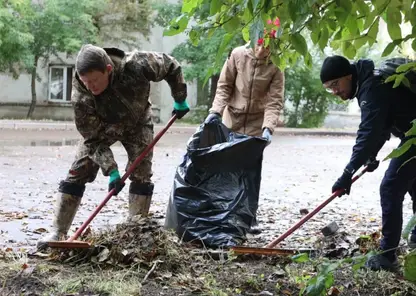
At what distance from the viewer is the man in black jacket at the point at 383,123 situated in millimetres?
3906

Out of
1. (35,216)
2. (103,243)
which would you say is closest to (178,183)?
(103,243)

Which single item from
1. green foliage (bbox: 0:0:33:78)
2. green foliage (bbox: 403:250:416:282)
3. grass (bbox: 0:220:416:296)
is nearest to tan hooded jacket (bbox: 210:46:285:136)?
grass (bbox: 0:220:416:296)

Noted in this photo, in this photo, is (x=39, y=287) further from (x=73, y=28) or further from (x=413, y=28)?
(x=73, y=28)

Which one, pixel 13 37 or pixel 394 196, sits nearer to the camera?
pixel 394 196

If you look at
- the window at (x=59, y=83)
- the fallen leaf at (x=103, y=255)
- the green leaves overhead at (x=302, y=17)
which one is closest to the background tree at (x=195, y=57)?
the window at (x=59, y=83)

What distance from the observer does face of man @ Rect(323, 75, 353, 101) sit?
4094 millimetres

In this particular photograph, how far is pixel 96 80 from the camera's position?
4.11m

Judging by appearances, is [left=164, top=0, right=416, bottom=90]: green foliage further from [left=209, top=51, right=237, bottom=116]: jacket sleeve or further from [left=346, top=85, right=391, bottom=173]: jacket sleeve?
[left=209, top=51, right=237, bottom=116]: jacket sleeve

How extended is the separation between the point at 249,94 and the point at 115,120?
1247mm

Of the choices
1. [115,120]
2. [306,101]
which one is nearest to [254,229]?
[115,120]

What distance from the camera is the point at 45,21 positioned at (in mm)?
24391

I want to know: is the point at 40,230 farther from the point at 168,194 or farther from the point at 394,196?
the point at 394,196

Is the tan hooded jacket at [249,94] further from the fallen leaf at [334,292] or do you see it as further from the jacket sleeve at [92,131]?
the fallen leaf at [334,292]

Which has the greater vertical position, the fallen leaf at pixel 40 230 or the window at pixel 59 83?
the window at pixel 59 83
